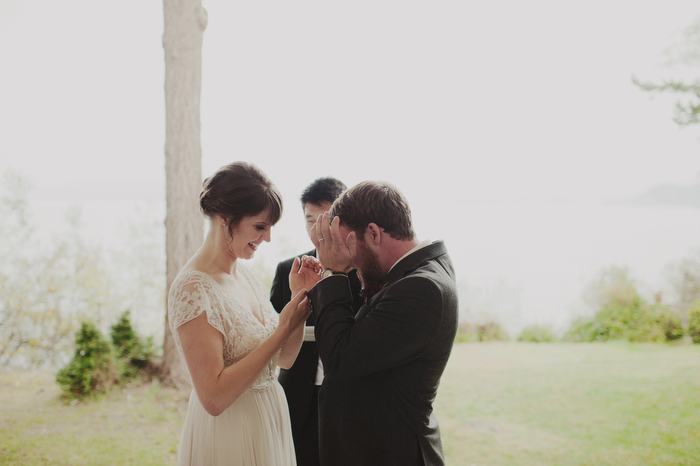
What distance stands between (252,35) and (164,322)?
3.53m

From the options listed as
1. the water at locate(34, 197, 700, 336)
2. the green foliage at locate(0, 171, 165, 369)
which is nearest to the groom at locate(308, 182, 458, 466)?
the water at locate(34, 197, 700, 336)

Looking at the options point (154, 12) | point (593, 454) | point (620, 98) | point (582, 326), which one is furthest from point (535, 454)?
point (154, 12)

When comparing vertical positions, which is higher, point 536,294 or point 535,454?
point 536,294

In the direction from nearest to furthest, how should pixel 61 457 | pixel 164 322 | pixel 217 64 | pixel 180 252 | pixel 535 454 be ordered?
pixel 61 457, pixel 535 454, pixel 180 252, pixel 164 322, pixel 217 64

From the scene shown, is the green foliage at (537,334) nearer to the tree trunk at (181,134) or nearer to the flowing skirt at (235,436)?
the tree trunk at (181,134)

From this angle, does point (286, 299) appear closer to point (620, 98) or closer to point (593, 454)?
point (593, 454)

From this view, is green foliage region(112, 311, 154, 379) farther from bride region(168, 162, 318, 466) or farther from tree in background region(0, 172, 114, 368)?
bride region(168, 162, 318, 466)

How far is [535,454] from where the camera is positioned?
150 inches

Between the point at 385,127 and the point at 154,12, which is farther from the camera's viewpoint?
the point at 385,127

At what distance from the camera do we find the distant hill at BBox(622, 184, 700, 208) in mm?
4586

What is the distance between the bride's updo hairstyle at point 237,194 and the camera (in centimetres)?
156

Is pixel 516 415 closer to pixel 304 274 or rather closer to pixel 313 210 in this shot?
pixel 313 210

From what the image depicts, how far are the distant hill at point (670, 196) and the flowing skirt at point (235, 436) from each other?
15.6 feet

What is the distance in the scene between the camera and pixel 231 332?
60.7 inches
